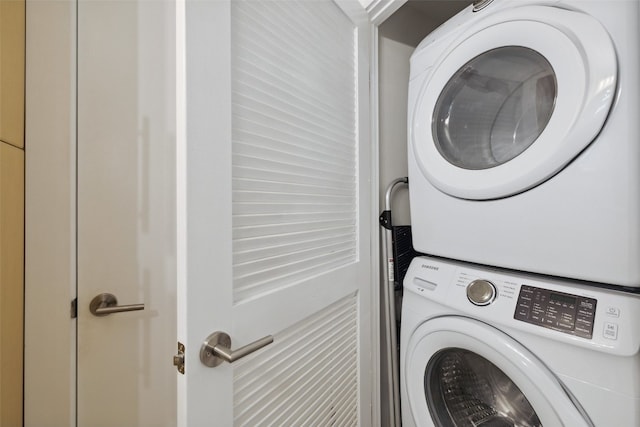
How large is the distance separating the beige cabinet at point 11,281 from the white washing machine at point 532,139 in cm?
123

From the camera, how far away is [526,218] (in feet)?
2.41

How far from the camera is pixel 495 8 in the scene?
32.4 inches

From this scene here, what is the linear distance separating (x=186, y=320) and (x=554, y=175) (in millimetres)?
928

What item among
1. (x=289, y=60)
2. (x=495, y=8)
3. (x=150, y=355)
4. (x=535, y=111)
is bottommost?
(x=150, y=355)

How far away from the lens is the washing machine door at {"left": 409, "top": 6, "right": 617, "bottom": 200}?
2.06ft

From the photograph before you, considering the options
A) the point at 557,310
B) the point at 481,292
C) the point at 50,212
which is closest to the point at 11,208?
the point at 50,212

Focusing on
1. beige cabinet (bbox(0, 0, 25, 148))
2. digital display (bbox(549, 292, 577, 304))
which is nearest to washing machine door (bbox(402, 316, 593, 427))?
digital display (bbox(549, 292, 577, 304))

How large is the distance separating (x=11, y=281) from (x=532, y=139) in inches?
59.5

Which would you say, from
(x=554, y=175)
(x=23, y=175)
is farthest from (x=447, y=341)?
(x=23, y=175)

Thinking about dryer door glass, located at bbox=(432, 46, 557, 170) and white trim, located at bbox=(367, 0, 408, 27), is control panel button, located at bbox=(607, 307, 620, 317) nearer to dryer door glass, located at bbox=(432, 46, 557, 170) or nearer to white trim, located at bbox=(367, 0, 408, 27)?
dryer door glass, located at bbox=(432, 46, 557, 170)

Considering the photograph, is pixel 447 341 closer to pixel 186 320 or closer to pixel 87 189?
pixel 186 320

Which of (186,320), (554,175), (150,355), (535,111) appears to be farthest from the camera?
(150,355)

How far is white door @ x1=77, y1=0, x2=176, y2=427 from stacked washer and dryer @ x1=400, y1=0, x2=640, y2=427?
896mm

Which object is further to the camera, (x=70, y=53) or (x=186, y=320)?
(x=70, y=53)
